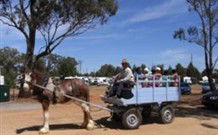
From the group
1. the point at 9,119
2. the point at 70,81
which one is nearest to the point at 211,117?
the point at 70,81

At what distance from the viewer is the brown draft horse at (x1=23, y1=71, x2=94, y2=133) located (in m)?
15.1

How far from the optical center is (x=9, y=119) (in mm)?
19188

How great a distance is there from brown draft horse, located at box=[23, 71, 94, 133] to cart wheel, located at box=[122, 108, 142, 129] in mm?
1148

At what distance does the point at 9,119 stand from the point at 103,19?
18.1 m

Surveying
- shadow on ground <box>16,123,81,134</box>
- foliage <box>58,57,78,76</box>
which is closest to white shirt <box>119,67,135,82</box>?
Result: shadow on ground <box>16,123,81,134</box>

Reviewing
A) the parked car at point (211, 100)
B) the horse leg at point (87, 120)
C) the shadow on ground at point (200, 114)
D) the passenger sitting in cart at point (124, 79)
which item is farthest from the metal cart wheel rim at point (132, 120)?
the parked car at point (211, 100)

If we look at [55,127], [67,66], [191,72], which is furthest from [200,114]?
[191,72]

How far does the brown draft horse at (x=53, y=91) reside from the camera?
49.6ft

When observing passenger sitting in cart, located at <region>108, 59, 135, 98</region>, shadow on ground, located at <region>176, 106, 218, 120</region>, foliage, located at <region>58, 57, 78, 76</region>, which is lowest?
shadow on ground, located at <region>176, 106, 218, 120</region>

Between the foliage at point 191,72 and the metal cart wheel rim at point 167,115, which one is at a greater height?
the foliage at point 191,72

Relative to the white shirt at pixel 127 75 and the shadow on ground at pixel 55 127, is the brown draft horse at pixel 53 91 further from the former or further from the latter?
the white shirt at pixel 127 75

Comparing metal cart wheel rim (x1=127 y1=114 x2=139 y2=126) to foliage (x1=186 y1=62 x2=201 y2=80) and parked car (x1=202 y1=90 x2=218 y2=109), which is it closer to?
parked car (x1=202 y1=90 x2=218 y2=109)

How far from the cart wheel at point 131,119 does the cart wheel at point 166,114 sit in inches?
53.4

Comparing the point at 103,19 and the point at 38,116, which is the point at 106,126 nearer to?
the point at 38,116
